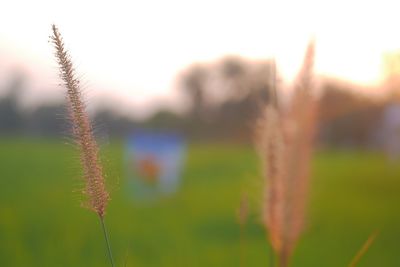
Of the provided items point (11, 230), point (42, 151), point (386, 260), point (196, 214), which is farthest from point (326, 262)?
point (42, 151)

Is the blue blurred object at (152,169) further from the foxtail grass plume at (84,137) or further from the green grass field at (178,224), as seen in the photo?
the foxtail grass plume at (84,137)

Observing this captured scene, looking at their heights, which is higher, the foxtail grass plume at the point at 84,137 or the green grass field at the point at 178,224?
the foxtail grass plume at the point at 84,137

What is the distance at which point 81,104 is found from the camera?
90cm

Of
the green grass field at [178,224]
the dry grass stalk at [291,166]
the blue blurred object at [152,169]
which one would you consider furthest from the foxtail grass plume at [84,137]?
the blue blurred object at [152,169]

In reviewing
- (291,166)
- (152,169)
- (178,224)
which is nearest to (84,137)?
(291,166)

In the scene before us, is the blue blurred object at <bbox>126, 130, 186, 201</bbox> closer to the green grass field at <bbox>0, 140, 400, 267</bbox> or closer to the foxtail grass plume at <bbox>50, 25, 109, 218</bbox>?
the green grass field at <bbox>0, 140, 400, 267</bbox>

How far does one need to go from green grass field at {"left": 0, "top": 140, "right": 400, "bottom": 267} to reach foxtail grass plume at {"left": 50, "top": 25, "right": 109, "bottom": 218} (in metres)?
0.05

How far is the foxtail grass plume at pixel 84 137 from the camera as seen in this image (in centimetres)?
90

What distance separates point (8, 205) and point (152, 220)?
1898 millimetres

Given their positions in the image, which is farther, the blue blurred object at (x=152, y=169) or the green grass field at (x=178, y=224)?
the blue blurred object at (x=152, y=169)

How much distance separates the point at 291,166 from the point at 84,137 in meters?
0.32

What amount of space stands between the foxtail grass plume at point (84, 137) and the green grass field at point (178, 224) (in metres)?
0.05

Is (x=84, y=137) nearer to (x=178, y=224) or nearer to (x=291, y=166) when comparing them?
(x=291, y=166)

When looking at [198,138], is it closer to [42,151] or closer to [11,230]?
[42,151]
